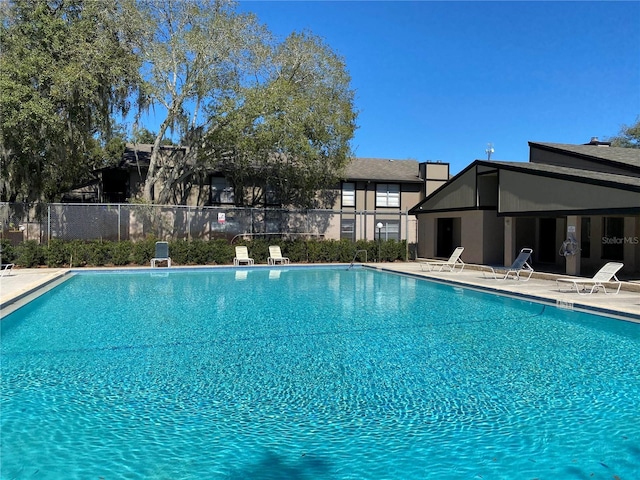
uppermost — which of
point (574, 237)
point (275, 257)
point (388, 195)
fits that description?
point (388, 195)

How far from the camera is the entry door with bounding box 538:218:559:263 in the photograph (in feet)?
65.3

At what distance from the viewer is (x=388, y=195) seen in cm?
2742

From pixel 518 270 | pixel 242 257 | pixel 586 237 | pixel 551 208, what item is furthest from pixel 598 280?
pixel 242 257

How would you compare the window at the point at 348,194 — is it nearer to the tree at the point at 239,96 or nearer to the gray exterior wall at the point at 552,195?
the tree at the point at 239,96

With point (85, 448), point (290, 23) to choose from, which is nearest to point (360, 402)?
point (85, 448)

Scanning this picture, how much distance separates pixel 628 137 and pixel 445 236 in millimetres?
27135

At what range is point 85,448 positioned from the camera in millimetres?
3926

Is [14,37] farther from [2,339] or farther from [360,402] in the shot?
[360,402]

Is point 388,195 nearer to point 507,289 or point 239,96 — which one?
point 239,96

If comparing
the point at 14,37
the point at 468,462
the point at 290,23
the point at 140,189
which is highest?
the point at 290,23

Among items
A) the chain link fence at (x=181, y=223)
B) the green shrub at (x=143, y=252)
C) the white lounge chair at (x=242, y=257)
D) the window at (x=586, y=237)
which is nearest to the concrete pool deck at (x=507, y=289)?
the chain link fence at (x=181, y=223)

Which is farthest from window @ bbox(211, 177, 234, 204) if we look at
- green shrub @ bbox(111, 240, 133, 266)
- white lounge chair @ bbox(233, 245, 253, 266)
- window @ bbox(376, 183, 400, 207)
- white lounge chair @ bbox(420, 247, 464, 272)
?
white lounge chair @ bbox(420, 247, 464, 272)

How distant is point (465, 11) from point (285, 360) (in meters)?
14.5

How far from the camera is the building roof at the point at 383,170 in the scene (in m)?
26.6
